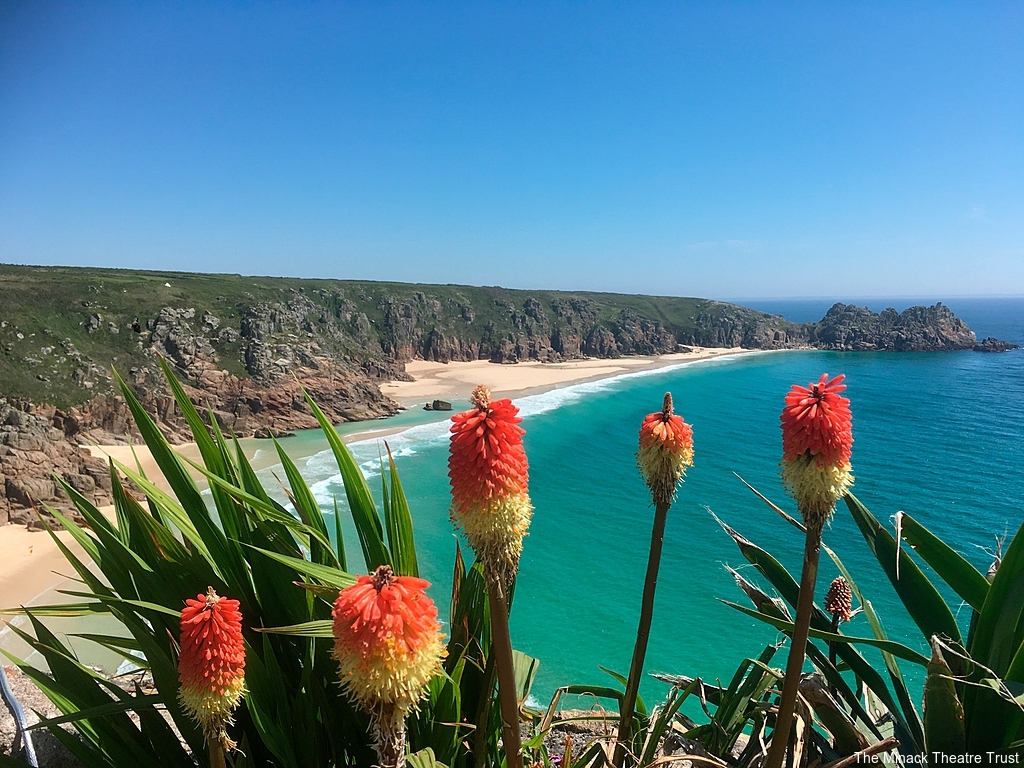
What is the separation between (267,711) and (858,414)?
53602 millimetres

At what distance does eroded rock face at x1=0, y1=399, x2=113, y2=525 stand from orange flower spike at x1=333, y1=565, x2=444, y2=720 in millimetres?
24291

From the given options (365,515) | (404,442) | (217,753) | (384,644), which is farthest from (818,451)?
(404,442)

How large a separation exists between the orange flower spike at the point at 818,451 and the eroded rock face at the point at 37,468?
24957 mm

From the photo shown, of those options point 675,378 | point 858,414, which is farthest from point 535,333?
point 858,414

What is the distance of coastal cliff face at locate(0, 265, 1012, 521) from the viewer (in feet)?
98.6

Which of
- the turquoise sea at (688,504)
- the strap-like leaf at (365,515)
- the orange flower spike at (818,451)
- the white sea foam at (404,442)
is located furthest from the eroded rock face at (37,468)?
the orange flower spike at (818,451)

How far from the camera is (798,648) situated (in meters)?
1.96

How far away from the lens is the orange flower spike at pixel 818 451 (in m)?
2.07

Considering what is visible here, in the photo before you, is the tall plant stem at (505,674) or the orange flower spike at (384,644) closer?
the orange flower spike at (384,644)

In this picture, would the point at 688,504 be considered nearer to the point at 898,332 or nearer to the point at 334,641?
the point at 334,641

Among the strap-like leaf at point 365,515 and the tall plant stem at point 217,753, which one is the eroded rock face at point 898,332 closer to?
the strap-like leaf at point 365,515

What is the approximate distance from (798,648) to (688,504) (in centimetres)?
2775

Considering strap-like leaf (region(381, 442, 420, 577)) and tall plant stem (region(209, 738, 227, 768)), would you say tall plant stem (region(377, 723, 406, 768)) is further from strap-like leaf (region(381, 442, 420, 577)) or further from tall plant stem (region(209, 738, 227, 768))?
strap-like leaf (region(381, 442, 420, 577))

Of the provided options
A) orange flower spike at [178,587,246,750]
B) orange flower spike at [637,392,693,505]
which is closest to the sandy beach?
orange flower spike at [637,392,693,505]
